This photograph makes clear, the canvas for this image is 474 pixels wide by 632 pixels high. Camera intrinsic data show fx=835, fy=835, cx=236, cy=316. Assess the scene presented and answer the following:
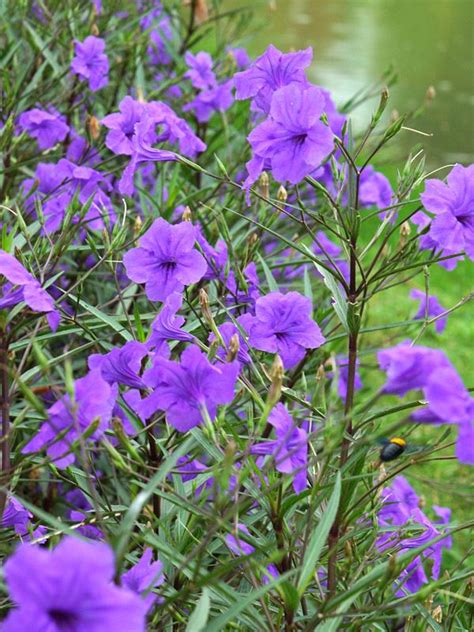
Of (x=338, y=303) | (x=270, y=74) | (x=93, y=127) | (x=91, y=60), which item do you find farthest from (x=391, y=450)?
(x=91, y=60)

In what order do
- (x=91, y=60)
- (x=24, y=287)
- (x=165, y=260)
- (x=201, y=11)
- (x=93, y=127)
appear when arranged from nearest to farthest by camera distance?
(x=24, y=287) < (x=165, y=260) < (x=93, y=127) < (x=91, y=60) < (x=201, y=11)

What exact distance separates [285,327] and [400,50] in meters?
9.46

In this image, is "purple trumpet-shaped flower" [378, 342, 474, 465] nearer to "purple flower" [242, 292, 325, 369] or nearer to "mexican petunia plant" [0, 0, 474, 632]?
"mexican petunia plant" [0, 0, 474, 632]

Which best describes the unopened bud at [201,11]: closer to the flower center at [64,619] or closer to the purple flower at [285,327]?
the purple flower at [285,327]

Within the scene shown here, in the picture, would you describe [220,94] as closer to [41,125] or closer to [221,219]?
[41,125]

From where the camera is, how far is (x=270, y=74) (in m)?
1.08

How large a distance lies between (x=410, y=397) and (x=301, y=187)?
52.8 inches

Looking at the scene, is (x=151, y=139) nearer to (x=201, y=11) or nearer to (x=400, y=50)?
(x=201, y=11)

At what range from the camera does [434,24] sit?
11.5 metres

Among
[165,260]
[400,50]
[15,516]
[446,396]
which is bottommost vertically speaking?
[400,50]

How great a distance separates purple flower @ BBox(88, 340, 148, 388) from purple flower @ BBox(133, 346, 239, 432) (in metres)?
0.06

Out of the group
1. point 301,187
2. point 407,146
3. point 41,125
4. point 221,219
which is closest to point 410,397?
point 301,187

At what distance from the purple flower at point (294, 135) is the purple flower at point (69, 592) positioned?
543 mm

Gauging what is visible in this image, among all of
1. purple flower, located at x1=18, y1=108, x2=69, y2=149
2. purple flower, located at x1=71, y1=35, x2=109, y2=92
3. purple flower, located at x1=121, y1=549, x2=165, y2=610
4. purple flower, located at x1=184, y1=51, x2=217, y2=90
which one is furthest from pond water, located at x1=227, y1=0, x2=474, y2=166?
purple flower, located at x1=121, y1=549, x2=165, y2=610
